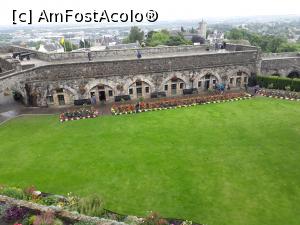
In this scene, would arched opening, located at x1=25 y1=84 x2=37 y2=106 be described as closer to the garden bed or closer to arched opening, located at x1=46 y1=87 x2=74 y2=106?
arched opening, located at x1=46 y1=87 x2=74 y2=106

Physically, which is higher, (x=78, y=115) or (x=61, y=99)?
(x=61, y=99)

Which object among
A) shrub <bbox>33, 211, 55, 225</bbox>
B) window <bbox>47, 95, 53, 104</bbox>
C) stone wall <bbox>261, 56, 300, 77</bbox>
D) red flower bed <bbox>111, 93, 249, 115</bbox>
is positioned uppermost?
stone wall <bbox>261, 56, 300, 77</bbox>

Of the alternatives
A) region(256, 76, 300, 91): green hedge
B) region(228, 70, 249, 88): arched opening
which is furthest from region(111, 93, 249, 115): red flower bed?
region(256, 76, 300, 91): green hedge

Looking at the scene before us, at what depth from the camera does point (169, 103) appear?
2628cm

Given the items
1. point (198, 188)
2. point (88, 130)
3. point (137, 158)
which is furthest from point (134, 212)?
point (88, 130)

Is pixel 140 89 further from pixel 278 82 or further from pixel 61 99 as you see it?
pixel 278 82

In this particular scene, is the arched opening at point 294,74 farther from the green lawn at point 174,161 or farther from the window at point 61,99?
the window at point 61,99

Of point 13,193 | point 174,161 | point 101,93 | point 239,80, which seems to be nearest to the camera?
point 13,193

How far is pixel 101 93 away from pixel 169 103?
675 cm

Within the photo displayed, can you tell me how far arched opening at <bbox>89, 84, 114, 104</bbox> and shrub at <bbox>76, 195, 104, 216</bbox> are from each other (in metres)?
16.0

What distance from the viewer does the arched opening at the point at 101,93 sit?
89.5 ft

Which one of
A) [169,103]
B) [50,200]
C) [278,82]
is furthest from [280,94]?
[50,200]

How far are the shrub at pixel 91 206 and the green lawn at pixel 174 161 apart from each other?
1086 millimetres

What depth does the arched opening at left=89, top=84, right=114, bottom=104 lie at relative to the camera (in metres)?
27.3
